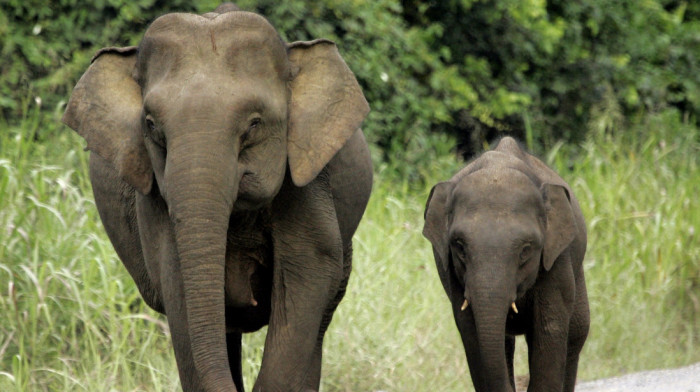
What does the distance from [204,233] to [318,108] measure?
840 millimetres

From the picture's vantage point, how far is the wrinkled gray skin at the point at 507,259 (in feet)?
19.2

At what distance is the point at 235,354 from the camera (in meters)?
6.31

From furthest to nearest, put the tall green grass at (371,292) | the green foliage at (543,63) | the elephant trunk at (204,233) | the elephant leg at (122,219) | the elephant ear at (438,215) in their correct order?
the green foliage at (543,63) → the tall green grass at (371,292) → the elephant ear at (438,215) → the elephant leg at (122,219) → the elephant trunk at (204,233)

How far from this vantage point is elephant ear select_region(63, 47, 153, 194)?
192 inches

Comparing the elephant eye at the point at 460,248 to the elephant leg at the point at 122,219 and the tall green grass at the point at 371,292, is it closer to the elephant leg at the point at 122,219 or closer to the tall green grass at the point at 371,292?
the elephant leg at the point at 122,219

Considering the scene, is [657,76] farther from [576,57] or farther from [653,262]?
[653,262]

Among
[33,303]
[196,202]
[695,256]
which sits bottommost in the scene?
[695,256]

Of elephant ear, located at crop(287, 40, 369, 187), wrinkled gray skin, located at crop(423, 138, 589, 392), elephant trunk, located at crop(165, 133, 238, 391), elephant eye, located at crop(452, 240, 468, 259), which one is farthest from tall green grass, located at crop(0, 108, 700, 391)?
elephant ear, located at crop(287, 40, 369, 187)

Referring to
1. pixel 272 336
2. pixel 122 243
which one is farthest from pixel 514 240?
pixel 122 243

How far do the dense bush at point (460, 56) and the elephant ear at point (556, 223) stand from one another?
18.3 ft

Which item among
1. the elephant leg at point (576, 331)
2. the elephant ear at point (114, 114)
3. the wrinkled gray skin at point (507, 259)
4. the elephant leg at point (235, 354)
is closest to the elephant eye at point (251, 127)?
the elephant ear at point (114, 114)

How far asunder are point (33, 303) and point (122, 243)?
4.31ft

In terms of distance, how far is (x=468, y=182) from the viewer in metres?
6.18

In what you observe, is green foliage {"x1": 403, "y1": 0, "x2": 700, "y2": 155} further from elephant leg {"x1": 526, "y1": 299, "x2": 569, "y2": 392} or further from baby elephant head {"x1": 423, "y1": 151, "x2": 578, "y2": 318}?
elephant leg {"x1": 526, "y1": 299, "x2": 569, "y2": 392}
